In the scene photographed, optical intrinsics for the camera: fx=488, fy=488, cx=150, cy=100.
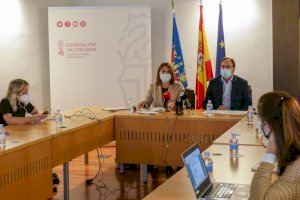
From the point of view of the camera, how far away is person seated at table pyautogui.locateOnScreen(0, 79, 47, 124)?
4805 millimetres

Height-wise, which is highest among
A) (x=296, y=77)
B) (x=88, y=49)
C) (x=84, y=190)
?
(x=88, y=49)

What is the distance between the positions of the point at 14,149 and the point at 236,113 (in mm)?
2627

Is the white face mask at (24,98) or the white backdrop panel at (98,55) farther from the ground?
the white backdrop panel at (98,55)

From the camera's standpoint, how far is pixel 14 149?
358 centimetres

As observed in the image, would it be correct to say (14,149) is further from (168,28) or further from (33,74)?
(168,28)

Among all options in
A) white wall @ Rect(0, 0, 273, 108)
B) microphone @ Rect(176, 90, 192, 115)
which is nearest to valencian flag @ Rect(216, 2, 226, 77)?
white wall @ Rect(0, 0, 273, 108)

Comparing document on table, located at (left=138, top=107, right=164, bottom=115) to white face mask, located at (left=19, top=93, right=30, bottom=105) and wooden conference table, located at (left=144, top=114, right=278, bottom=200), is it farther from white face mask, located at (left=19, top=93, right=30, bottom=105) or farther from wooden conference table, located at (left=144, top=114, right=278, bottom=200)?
wooden conference table, located at (left=144, top=114, right=278, bottom=200)

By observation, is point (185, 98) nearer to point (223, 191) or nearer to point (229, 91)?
point (229, 91)

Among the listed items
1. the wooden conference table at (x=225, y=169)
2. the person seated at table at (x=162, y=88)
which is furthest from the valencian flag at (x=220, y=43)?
the wooden conference table at (x=225, y=169)

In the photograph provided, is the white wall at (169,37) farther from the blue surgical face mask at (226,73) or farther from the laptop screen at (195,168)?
the laptop screen at (195,168)

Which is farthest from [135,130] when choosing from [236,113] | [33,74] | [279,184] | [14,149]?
[279,184]

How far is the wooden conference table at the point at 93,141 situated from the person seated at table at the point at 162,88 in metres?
0.39

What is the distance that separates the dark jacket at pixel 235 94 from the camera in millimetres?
5922

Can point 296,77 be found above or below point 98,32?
below
